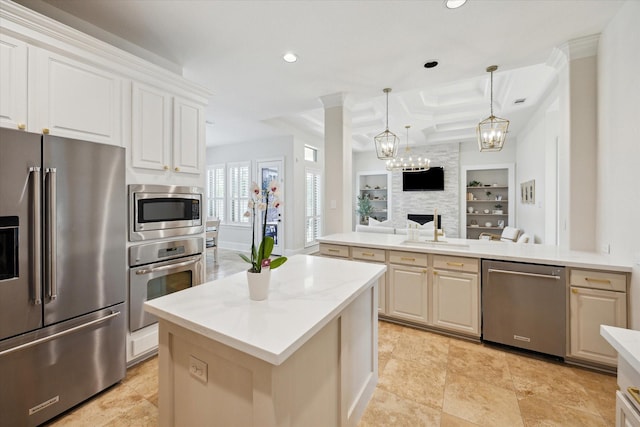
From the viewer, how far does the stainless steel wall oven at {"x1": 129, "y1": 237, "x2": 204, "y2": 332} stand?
211 centimetres

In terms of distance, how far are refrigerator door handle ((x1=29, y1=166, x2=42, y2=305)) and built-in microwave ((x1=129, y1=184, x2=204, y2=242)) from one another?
55 centimetres

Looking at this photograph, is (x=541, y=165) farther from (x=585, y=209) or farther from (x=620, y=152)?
(x=620, y=152)

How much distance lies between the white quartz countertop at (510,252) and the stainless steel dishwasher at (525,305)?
0.22 ft

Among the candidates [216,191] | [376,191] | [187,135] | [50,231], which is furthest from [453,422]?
[376,191]

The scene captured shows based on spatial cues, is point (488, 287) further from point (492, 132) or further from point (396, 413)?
point (492, 132)

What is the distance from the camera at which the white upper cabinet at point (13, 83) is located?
151 cm

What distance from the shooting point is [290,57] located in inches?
111

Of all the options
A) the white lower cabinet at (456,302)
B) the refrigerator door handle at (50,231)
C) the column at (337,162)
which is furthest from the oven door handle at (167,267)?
the white lower cabinet at (456,302)

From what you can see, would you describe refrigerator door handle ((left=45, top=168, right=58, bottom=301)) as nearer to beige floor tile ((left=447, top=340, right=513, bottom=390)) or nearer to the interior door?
beige floor tile ((left=447, top=340, right=513, bottom=390))

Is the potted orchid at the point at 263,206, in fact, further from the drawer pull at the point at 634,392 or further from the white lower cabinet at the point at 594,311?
the white lower cabinet at the point at 594,311

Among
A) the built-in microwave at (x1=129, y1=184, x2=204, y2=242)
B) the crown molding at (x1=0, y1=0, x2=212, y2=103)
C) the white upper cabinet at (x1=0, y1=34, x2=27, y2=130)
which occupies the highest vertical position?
the crown molding at (x1=0, y1=0, x2=212, y2=103)

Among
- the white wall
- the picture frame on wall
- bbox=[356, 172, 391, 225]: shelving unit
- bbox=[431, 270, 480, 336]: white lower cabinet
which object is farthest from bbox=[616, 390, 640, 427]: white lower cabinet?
bbox=[356, 172, 391, 225]: shelving unit

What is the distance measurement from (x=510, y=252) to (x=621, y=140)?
1155mm

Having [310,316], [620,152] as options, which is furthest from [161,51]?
[620,152]
